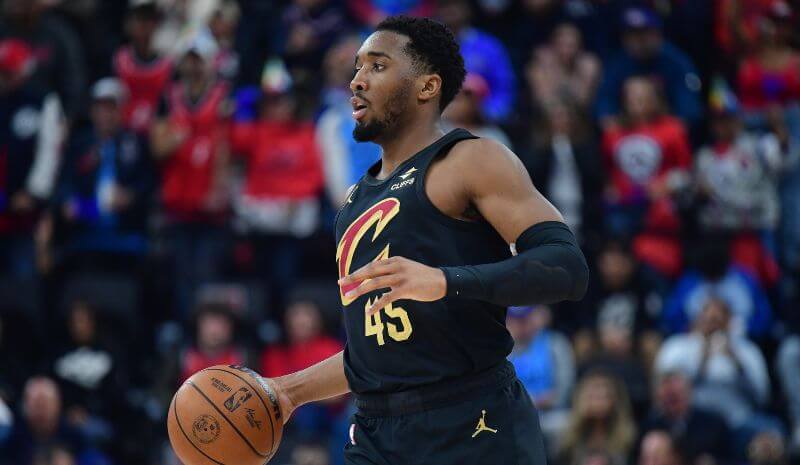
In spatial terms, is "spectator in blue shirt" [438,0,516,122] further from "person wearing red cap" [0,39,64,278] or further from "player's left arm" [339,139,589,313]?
"player's left arm" [339,139,589,313]

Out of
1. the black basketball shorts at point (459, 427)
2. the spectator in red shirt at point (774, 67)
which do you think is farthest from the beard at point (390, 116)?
the spectator in red shirt at point (774, 67)

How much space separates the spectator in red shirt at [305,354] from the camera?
33.3ft

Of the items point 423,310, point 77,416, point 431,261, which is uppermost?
point 431,261

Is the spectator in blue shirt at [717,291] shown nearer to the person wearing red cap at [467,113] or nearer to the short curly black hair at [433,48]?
the person wearing red cap at [467,113]

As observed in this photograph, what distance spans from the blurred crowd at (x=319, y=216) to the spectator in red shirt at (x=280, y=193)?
2cm

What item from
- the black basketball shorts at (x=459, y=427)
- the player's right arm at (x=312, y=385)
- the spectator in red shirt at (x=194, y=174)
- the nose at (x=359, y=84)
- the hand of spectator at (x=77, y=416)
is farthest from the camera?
the spectator in red shirt at (x=194, y=174)

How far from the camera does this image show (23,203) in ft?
35.1

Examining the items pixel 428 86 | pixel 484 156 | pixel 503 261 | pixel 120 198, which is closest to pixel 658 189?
pixel 120 198

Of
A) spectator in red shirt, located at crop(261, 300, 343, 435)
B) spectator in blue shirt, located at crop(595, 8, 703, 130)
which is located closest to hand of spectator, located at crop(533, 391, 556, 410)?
spectator in red shirt, located at crop(261, 300, 343, 435)

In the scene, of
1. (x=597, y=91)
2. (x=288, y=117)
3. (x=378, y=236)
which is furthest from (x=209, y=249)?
(x=378, y=236)

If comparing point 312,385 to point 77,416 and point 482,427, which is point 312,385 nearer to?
point 482,427

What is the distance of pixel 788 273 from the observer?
11312 mm

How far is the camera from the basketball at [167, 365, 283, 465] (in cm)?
465

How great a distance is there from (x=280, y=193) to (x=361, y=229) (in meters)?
6.68
